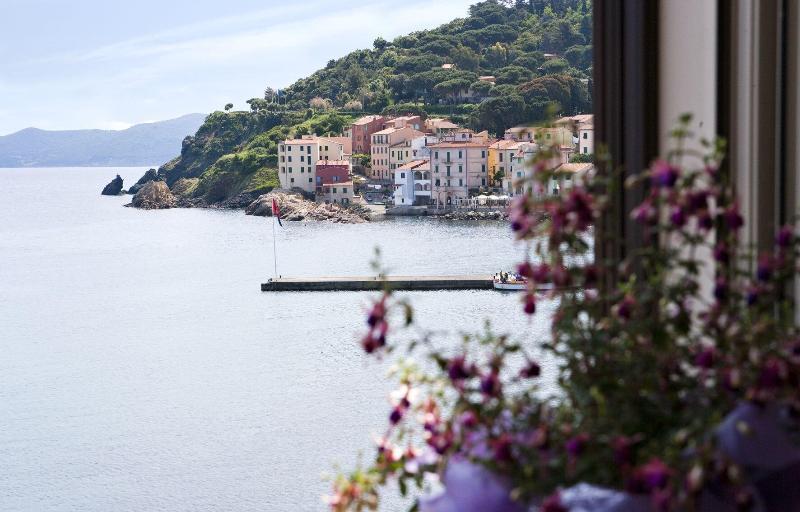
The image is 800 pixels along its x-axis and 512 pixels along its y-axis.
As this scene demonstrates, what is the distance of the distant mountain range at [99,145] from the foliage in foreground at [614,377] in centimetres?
6518

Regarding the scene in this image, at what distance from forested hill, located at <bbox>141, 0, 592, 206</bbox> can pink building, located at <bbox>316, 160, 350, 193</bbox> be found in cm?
276

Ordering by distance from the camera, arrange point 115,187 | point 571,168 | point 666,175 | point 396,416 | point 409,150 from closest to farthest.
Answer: point 666,175
point 396,416
point 571,168
point 409,150
point 115,187

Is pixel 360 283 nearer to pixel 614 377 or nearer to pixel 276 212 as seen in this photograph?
pixel 276 212

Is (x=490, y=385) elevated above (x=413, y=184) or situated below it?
above

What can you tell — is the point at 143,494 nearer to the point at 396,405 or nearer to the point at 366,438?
the point at 366,438

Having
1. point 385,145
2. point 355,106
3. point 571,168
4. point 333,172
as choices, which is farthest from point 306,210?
point 571,168

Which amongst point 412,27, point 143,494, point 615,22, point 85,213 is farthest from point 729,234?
point 412,27

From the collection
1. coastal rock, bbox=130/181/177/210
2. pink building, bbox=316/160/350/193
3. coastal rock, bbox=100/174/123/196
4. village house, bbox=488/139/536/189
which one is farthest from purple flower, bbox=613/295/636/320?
coastal rock, bbox=100/174/123/196

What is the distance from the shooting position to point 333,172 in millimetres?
29922

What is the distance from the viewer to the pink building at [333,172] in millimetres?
29984

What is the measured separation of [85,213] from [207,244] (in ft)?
41.8

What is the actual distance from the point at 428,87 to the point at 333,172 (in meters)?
7.92

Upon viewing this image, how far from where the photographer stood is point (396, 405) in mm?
623

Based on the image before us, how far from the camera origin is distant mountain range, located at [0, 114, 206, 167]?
221ft
